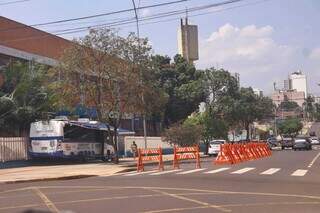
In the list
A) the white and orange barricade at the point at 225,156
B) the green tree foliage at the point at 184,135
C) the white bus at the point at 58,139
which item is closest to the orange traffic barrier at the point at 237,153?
the white and orange barricade at the point at 225,156

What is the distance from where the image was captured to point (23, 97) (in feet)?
132

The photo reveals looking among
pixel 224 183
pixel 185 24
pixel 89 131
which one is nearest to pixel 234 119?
pixel 185 24

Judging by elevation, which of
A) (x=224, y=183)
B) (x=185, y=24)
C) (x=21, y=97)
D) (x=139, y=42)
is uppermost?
(x=185, y=24)

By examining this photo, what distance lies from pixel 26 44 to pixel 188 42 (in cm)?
5828

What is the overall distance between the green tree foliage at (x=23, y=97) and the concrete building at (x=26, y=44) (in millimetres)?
3536

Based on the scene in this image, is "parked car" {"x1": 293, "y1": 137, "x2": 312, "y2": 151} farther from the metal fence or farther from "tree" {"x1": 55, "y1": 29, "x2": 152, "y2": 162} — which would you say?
the metal fence

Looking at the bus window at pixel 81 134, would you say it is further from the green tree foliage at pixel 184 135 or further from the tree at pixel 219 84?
the tree at pixel 219 84

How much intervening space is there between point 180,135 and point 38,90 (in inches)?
894

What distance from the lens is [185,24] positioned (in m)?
105

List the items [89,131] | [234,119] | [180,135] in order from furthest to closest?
[234,119] < [180,135] < [89,131]

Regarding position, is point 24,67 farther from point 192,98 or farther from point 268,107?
point 268,107

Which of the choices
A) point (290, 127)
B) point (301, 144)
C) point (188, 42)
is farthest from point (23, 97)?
point (290, 127)

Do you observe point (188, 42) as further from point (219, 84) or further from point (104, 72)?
point (104, 72)

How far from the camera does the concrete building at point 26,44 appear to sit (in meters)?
46.3
